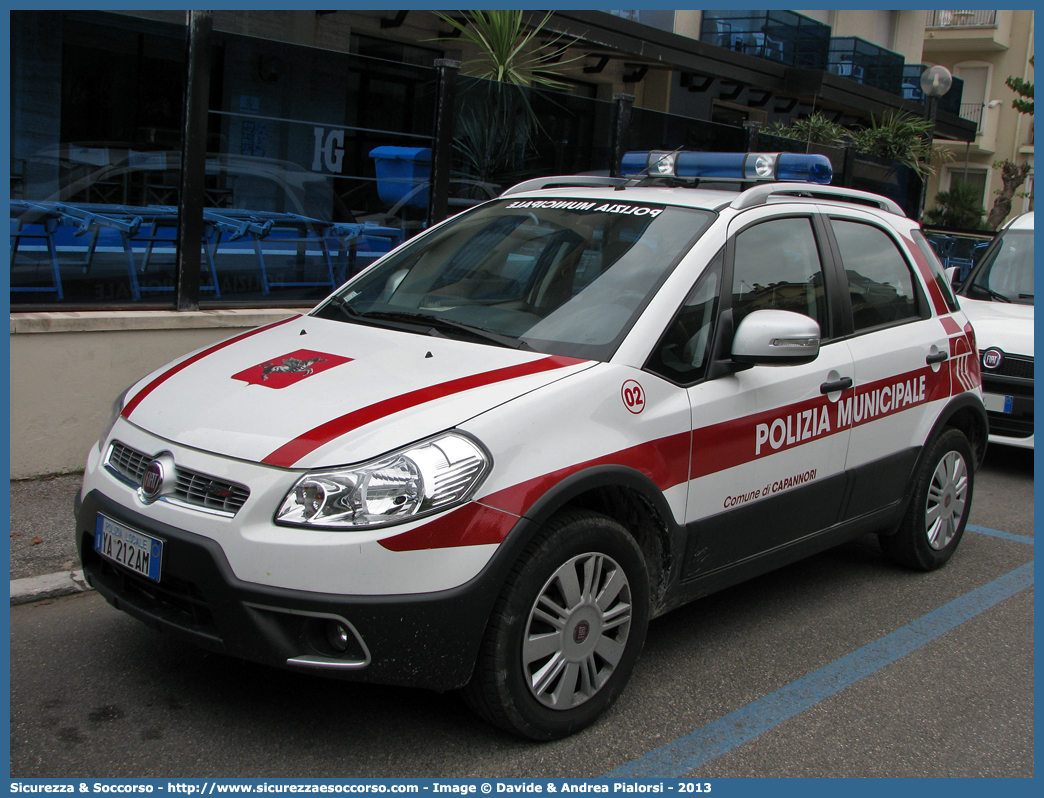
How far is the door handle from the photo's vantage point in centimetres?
406

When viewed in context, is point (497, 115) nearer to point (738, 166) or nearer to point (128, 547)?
point (738, 166)

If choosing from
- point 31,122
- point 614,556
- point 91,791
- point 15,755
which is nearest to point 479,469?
point 614,556

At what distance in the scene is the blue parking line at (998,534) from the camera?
19.1ft

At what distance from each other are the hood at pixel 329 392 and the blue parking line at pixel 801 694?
4.03 ft

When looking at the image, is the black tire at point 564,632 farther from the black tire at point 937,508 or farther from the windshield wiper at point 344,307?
the black tire at point 937,508

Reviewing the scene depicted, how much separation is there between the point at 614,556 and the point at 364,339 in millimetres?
1211

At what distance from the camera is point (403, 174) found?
7594mm

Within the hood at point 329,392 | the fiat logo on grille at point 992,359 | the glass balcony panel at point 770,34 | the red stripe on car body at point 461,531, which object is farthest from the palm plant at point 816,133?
the red stripe on car body at point 461,531

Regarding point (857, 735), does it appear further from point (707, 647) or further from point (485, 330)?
point (485, 330)

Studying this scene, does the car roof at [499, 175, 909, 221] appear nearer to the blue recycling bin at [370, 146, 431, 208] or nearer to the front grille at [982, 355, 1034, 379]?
the blue recycling bin at [370, 146, 431, 208]

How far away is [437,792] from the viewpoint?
293 cm

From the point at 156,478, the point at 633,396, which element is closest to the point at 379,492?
the point at 156,478

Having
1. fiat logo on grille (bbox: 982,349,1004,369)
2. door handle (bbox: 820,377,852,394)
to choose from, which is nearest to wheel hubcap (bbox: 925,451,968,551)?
door handle (bbox: 820,377,852,394)

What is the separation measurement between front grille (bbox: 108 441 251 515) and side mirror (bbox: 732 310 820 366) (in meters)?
1.77
